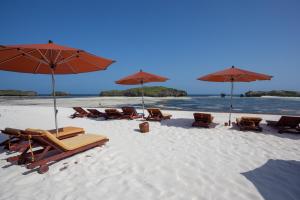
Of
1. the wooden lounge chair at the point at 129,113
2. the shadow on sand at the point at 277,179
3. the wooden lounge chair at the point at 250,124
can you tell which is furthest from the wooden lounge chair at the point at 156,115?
the shadow on sand at the point at 277,179

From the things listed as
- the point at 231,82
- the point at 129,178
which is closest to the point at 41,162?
the point at 129,178

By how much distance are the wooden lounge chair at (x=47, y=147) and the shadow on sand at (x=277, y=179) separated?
13.2 feet

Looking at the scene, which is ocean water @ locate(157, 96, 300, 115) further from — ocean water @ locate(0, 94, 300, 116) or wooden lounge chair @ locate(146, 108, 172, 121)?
wooden lounge chair @ locate(146, 108, 172, 121)

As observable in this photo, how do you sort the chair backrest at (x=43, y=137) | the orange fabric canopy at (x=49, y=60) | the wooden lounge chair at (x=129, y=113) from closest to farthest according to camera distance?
the chair backrest at (x=43, y=137) < the orange fabric canopy at (x=49, y=60) < the wooden lounge chair at (x=129, y=113)

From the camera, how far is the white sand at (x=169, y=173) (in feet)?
9.96

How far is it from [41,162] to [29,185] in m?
0.73

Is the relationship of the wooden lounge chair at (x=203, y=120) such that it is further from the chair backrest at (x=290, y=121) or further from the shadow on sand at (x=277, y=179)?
the shadow on sand at (x=277, y=179)

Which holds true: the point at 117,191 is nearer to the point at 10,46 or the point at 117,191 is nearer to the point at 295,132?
the point at 10,46

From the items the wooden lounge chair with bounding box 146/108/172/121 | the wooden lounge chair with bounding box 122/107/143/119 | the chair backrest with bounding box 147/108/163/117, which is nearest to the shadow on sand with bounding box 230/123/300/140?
the wooden lounge chair with bounding box 146/108/172/121

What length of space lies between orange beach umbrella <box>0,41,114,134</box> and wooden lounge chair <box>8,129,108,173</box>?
115 cm

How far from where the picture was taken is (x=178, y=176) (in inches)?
142

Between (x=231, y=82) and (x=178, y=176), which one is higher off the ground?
(x=231, y=82)

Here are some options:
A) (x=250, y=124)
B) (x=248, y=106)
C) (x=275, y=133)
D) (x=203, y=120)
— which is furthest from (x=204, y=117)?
(x=248, y=106)

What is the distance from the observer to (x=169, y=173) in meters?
3.75
